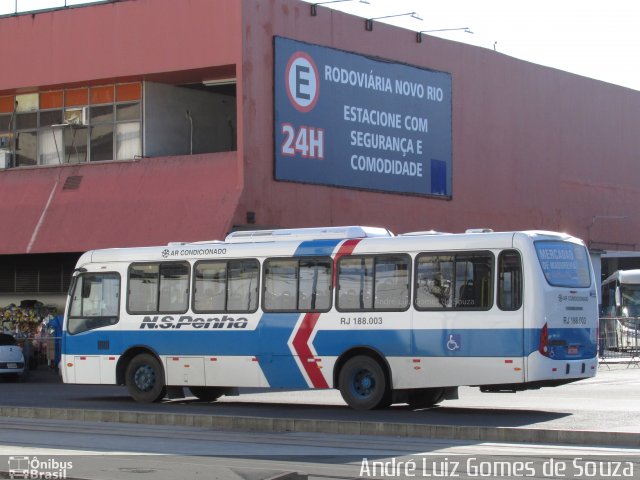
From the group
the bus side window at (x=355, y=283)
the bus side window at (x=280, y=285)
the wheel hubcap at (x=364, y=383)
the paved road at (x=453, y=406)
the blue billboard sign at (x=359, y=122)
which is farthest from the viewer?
the blue billboard sign at (x=359, y=122)

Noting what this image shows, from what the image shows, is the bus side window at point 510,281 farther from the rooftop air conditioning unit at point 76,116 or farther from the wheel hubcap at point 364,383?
the rooftop air conditioning unit at point 76,116

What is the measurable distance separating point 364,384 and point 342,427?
3.59m

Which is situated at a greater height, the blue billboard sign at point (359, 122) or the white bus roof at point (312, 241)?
the blue billboard sign at point (359, 122)

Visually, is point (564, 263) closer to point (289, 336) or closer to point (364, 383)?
point (364, 383)

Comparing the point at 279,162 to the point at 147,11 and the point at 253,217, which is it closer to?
the point at 253,217

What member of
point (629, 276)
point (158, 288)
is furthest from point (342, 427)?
point (629, 276)

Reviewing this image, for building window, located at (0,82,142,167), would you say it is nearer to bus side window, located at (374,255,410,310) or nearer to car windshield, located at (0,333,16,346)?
car windshield, located at (0,333,16,346)

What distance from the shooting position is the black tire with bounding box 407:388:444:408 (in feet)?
70.5

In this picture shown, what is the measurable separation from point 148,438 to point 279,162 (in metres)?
18.8

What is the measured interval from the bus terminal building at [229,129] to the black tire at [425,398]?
39.3 feet

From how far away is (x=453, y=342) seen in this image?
1997 cm

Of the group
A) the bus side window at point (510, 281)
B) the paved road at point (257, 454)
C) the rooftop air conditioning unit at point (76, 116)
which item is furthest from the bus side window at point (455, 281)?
the rooftop air conditioning unit at point (76, 116)

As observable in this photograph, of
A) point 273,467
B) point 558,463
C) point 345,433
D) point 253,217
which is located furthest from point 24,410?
point 253,217

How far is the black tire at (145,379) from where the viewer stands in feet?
75.8
